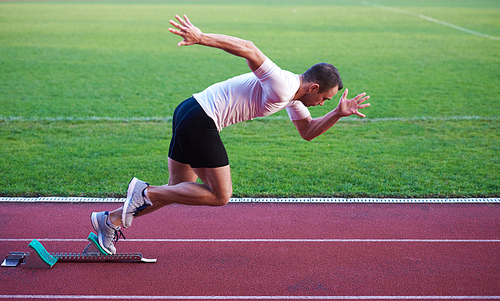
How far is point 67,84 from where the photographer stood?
39.2ft

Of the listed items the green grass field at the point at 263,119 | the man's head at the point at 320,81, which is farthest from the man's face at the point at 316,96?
the green grass field at the point at 263,119

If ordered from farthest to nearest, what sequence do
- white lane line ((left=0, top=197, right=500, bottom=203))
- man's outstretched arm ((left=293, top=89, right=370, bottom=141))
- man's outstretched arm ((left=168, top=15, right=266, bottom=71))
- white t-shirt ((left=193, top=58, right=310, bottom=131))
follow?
1. white lane line ((left=0, top=197, right=500, bottom=203))
2. man's outstretched arm ((left=293, top=89, right=370, bottom=141))
3. white t-shirt ((left=193, top=58, right=310, bottom=131))
4. man's outstretched arm ((left=168, top=15, right=266, bottom=71))

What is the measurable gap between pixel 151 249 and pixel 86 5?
106 ft

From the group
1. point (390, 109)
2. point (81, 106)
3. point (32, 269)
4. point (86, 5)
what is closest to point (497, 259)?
point (32, 269)

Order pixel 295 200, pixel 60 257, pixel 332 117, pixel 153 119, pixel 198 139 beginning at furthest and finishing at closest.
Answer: pixel 153 119 < pixel 295 200 < pixel 332 117 < pixel 60 257 < pixel 198 139

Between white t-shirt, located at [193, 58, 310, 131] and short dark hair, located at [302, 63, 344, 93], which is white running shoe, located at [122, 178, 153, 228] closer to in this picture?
white t-shirt, located at [193, 58, 310, 131]

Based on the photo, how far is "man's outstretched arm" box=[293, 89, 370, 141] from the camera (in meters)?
4.15

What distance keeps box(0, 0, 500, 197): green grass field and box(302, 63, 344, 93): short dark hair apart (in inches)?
87.4

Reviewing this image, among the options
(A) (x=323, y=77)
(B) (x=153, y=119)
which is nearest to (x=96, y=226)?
(A) (x=323, y=77)

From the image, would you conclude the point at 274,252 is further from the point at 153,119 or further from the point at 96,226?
the point at 153,119

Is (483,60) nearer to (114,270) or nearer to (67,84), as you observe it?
(67,84)

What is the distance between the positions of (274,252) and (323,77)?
5.39ft

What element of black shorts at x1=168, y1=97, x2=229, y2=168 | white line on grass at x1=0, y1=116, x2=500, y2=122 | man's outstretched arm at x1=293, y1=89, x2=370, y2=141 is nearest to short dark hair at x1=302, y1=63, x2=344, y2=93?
man's outstretched arm at x1=293, y1=89, x2=370, y2=141

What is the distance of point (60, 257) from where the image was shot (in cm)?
409
